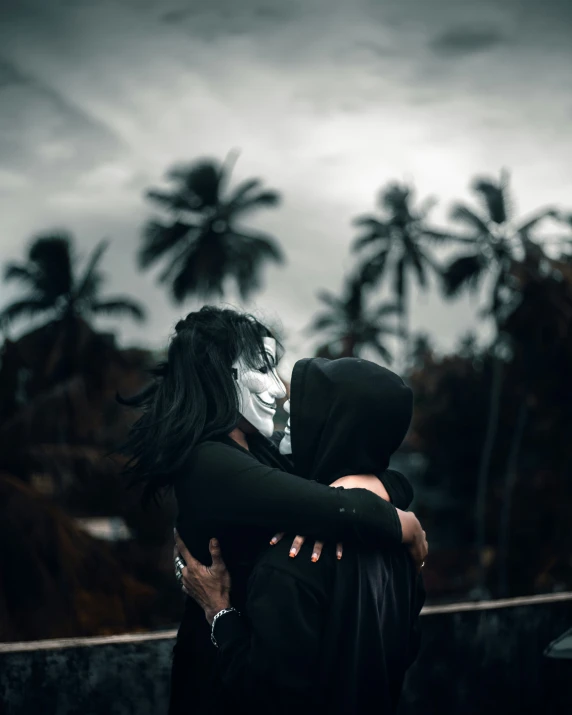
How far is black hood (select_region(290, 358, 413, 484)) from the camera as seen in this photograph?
1.80m

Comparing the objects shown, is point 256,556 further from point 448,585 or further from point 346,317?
point 346,317

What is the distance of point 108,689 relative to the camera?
2.89 m

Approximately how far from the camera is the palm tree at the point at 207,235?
29.7m

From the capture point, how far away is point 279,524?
174 cm

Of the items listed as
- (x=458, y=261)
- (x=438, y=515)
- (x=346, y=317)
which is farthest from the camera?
(x=346, y=317)

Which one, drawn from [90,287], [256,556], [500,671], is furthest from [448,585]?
[256,556]

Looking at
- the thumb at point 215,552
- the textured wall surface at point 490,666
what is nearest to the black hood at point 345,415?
the thumb at point 215,552

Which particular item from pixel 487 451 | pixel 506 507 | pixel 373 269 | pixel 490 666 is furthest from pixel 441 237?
pixel 490 666

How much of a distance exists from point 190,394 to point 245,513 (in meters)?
0.35

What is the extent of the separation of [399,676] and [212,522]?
63 cm

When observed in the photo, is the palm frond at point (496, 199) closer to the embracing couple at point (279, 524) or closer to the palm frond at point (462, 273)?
the palm frond at point (462, 273)

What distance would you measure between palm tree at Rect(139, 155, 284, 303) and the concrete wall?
2633cm

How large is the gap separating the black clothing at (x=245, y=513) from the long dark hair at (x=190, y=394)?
2.3 inches

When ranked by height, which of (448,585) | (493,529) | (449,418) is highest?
(449,418)
